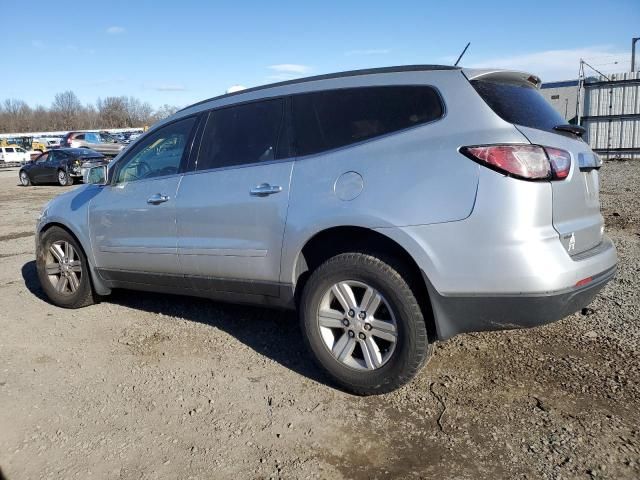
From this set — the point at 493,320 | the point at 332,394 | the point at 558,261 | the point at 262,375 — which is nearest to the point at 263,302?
the point at 262,375

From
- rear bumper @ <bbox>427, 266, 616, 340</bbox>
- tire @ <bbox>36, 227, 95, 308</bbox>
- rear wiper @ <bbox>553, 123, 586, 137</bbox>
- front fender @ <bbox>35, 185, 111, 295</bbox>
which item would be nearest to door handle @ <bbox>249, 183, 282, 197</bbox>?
rear bumper @ <bbox>427, 266, 616, 340</bbox>

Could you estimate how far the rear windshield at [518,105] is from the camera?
9.76 feet

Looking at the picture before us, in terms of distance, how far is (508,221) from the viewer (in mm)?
2721

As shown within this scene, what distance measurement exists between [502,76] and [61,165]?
21.0 m

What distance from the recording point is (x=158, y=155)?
4.45 metres

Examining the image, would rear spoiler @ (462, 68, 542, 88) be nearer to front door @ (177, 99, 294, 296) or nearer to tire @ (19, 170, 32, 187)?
front door @ (177, 99, 294, 296)

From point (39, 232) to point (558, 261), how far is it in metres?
4.82

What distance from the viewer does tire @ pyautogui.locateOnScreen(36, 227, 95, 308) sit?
5012 millimetres

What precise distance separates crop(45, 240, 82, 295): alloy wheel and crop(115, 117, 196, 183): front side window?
1.00 metres

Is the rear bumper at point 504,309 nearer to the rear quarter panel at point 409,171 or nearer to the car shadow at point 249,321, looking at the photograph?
the rear quarter panel at point 409,171

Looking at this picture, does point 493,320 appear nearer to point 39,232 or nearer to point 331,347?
point 331,347

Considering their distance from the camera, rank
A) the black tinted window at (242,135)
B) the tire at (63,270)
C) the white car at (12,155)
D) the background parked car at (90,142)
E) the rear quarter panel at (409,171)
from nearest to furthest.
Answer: the rear quarter panel at (409,171) < the black tinted window at (242,135) < the tire at (63,270) < the background parked car at (90,142) < the white car at (12,155)

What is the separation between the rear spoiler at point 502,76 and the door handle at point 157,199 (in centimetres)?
242

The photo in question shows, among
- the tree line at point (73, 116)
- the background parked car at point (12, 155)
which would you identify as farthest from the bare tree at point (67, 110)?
the background parked car at point (12, 155)
